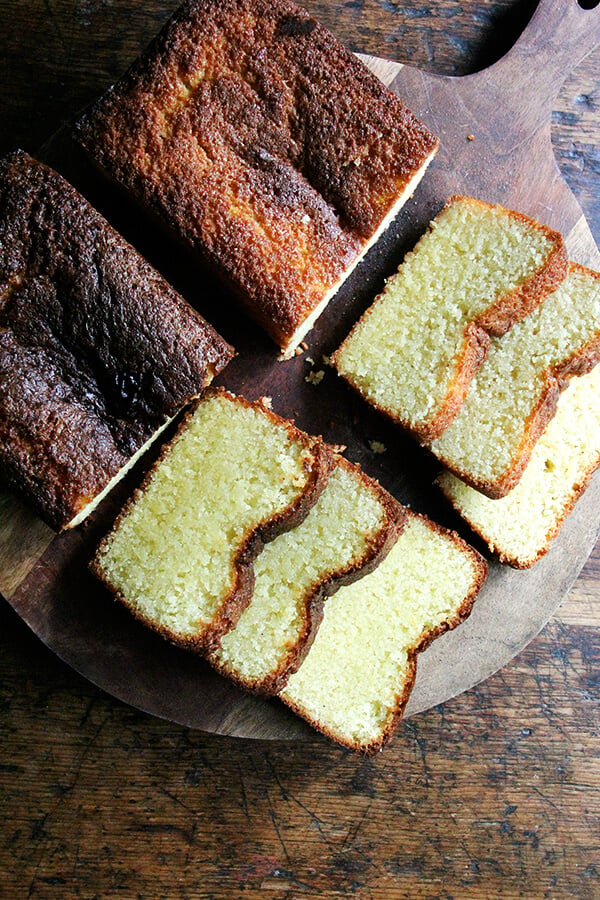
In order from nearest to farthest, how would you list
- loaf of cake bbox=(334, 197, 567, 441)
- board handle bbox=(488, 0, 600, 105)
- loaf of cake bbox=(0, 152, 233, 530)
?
loaf of cake bbox=(0, 152, 233, 530)
loaf of cake bbox=(334, 197, 567, 441)
board handle bbox=(488, 0, 600, 105)

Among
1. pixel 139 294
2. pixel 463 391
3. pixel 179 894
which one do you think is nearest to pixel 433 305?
pixel 463 391

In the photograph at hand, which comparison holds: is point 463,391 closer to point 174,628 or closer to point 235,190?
point 235,190

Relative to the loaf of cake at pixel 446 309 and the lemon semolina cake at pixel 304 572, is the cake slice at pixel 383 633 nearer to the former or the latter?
the lemon semolina cake at pixel 304 572

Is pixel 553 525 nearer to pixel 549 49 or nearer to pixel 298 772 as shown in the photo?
pixel 298 772

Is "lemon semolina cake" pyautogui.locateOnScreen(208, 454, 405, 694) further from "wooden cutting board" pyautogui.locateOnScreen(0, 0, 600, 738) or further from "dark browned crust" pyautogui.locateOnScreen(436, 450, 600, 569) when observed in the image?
"dark browned crust" pyautogui.locateOnScreen(436, 450, 600, 569)

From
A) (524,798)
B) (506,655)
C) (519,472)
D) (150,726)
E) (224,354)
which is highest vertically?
(224,354)

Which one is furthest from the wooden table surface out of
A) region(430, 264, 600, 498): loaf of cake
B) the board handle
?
region(430, 264, 600, 498): loaf of cake

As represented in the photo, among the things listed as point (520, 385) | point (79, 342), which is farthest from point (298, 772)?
point (79, 342)

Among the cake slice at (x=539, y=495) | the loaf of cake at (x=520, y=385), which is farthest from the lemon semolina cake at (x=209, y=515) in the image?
the cake slice at (x=539, y=495)
